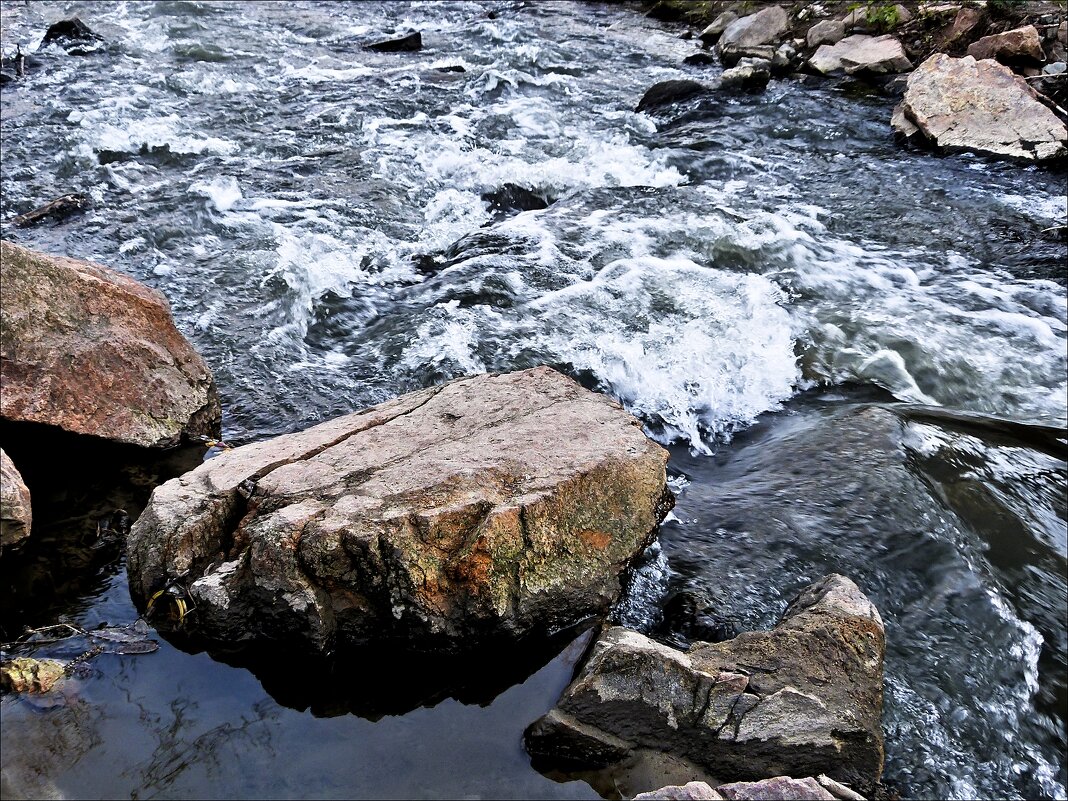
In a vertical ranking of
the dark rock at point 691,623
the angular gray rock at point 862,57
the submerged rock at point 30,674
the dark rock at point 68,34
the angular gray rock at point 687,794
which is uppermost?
the angular gray rock at point 687,794

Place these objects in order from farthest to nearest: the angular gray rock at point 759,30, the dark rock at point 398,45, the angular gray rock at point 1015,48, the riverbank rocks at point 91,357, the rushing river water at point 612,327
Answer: the dark rock at point 398,45 < the angular gray rock at point 759,30 < the angular gray rock at point 1015,48 < the riverbank rocks at point 91,357 < the rushing river water at point 612,327

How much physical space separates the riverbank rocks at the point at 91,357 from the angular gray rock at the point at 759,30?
1118 cm

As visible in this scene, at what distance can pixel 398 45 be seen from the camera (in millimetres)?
13688

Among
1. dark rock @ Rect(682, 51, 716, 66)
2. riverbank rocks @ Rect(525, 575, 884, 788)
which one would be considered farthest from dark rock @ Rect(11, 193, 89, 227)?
dark rock @ Rect(682, 51, 716, 66)

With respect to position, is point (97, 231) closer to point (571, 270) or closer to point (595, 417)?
point (571, 270)

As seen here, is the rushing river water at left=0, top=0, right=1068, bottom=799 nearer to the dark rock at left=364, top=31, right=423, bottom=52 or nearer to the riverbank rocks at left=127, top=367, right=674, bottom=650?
the riverbank rocks at left=127, top=367, right=674, bottom=650

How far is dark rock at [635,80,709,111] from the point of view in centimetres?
1091

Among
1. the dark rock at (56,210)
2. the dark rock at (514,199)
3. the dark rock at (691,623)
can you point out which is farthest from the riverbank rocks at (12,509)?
the dark rock at (514,199)

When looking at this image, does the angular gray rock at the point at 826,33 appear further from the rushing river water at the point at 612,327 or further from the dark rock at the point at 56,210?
the dark rock at the point at 56,210

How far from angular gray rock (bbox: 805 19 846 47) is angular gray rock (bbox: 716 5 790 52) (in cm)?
62

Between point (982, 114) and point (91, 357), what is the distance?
932 cm

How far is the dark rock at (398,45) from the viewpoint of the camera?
44.8 ft

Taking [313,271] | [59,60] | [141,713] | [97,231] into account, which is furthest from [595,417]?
[59,60]

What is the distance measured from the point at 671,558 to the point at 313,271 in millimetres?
4018
